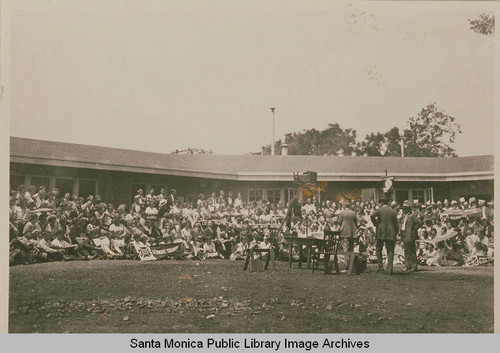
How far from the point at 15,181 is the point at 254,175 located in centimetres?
860

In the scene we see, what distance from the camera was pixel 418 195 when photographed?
14672 mm

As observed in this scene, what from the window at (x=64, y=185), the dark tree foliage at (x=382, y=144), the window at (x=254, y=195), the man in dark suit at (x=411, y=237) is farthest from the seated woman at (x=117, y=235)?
the dark tree foliage at (x=382, y=144)

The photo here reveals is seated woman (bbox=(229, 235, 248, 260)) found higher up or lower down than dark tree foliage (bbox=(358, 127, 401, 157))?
lower down

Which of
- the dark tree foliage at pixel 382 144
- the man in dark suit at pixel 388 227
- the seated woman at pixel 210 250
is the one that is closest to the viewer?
the man in dark suit at pixel 388 227

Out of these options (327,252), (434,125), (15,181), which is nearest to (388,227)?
(327,252)

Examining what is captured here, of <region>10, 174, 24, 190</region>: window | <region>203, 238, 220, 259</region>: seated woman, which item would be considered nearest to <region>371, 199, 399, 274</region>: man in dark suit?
<region>203, 238, 220, 259</region>: seated woman

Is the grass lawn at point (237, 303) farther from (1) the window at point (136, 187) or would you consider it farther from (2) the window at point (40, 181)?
(1) the window at point (136, 187)

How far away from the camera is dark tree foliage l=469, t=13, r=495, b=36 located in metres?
6.50

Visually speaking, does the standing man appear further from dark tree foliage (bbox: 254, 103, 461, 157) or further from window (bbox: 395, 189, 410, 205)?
window (bbox: 395, 189, 410, 205)

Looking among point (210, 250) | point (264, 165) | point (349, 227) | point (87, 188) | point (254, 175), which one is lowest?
point (210, 250)

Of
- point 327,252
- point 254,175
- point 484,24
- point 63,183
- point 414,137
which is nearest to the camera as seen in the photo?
point 484,24

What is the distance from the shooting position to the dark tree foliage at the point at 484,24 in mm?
6497

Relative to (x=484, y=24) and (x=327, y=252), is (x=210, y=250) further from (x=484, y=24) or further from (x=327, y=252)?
(x=484, y=24)

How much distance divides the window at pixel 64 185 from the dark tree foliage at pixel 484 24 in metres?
8.30
